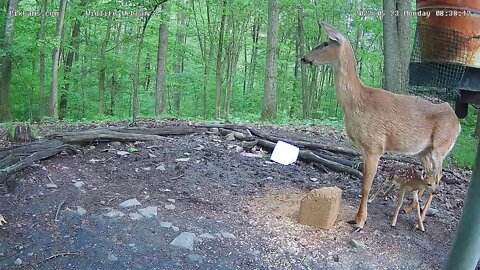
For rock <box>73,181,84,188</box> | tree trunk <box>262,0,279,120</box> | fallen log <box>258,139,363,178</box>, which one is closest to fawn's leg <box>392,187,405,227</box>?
fallen log <box>258,139,363,178</box>

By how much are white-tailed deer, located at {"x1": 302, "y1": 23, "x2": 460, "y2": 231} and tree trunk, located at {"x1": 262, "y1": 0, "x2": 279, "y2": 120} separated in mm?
6793

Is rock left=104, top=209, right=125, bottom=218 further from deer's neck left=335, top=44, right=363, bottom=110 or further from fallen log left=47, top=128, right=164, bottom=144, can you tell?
deer's neck left=335, top=44, right=363, bottom=110

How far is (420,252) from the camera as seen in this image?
4.21 meters

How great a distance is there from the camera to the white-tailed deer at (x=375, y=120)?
4285mm

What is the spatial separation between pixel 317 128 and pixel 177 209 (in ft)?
15.3

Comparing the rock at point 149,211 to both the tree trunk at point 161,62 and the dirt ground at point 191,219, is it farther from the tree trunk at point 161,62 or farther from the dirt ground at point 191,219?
the tree trunk at point 161,62

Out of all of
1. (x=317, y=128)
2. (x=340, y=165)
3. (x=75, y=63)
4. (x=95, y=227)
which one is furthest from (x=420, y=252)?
(x=75, y=63)

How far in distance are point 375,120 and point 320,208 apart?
37.1 inches

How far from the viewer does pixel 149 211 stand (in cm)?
433

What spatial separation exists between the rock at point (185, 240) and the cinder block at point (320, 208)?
105cm

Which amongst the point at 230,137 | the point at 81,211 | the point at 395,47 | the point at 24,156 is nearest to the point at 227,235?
the point at 81,211

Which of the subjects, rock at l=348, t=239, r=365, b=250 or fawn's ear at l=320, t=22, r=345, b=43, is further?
rock at l=348, t=239, r=365, b=250

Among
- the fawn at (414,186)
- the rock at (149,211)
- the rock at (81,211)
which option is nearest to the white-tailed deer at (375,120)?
the fawn at (414,186)

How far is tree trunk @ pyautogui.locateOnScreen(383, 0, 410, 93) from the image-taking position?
7910 mm
